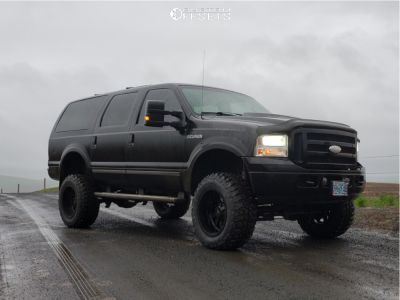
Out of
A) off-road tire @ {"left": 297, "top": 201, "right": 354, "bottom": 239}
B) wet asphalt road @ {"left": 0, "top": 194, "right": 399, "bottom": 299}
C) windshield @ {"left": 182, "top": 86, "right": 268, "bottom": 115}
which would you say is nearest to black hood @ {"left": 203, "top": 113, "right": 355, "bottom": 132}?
windshield @ {"left": 182, "top": 86, "right": 268, "bottom": 115}

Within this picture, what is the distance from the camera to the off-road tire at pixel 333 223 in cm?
577

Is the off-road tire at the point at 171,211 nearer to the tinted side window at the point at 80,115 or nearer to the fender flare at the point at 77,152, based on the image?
the fender flare at the point at 77,152

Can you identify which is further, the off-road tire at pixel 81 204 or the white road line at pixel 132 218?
the white road line at pixel 132 218

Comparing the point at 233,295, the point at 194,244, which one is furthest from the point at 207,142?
the point at 233,295

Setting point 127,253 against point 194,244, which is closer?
point 127,253

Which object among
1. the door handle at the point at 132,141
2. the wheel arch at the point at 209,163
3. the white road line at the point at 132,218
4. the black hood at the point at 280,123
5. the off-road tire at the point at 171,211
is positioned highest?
the black hood at the point at 280,123

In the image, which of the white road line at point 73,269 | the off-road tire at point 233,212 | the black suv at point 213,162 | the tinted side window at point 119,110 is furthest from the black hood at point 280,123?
the white road line at point 73,269

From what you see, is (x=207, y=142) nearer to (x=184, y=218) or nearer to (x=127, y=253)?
(x=127, y=253)

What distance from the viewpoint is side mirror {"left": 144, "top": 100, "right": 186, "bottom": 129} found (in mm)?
5293

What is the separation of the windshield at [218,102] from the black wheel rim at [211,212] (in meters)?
1.14

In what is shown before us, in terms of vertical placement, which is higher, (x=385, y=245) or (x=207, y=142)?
(x=207, y=142)

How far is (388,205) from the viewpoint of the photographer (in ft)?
32.3

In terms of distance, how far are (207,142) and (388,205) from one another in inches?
247

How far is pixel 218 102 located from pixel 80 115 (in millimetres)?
2688
